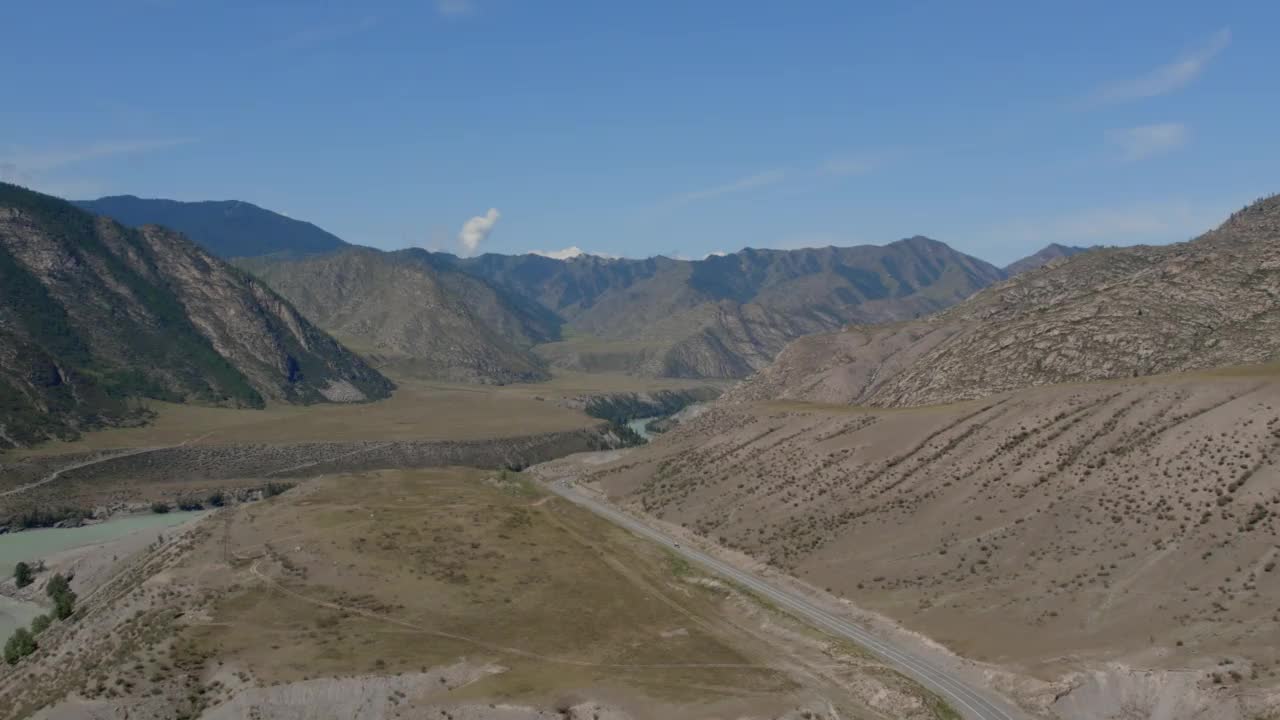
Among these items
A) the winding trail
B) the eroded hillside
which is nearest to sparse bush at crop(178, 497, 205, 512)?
the eroded hillside

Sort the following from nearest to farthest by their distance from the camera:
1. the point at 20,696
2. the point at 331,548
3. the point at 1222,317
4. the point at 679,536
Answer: the point at 20,696, the point at 331,548, the point at 679,536, the point at 1222,317

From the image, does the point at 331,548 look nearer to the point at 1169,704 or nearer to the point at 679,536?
the point at 679,536

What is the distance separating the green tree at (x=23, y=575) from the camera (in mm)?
105062

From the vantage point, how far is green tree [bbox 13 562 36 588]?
4136 inches

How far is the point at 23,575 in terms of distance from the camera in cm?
10556

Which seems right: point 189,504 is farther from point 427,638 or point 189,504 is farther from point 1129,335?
point 1129,335

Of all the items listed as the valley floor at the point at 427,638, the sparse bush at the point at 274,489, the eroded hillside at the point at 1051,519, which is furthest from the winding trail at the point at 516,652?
the sparse bush at the point at 274,489

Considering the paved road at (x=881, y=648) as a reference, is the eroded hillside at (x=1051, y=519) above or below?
above

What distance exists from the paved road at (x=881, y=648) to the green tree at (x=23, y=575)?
65.8 m

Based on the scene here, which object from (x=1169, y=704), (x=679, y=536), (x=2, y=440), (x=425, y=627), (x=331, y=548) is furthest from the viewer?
(x=2, y=440)

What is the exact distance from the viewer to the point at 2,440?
542ft

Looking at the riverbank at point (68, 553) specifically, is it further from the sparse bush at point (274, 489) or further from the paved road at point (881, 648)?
the paved road at point (881, 648)

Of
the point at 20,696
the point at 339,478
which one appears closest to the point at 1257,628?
the point at 20,696

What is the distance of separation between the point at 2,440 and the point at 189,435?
34.4 metres
